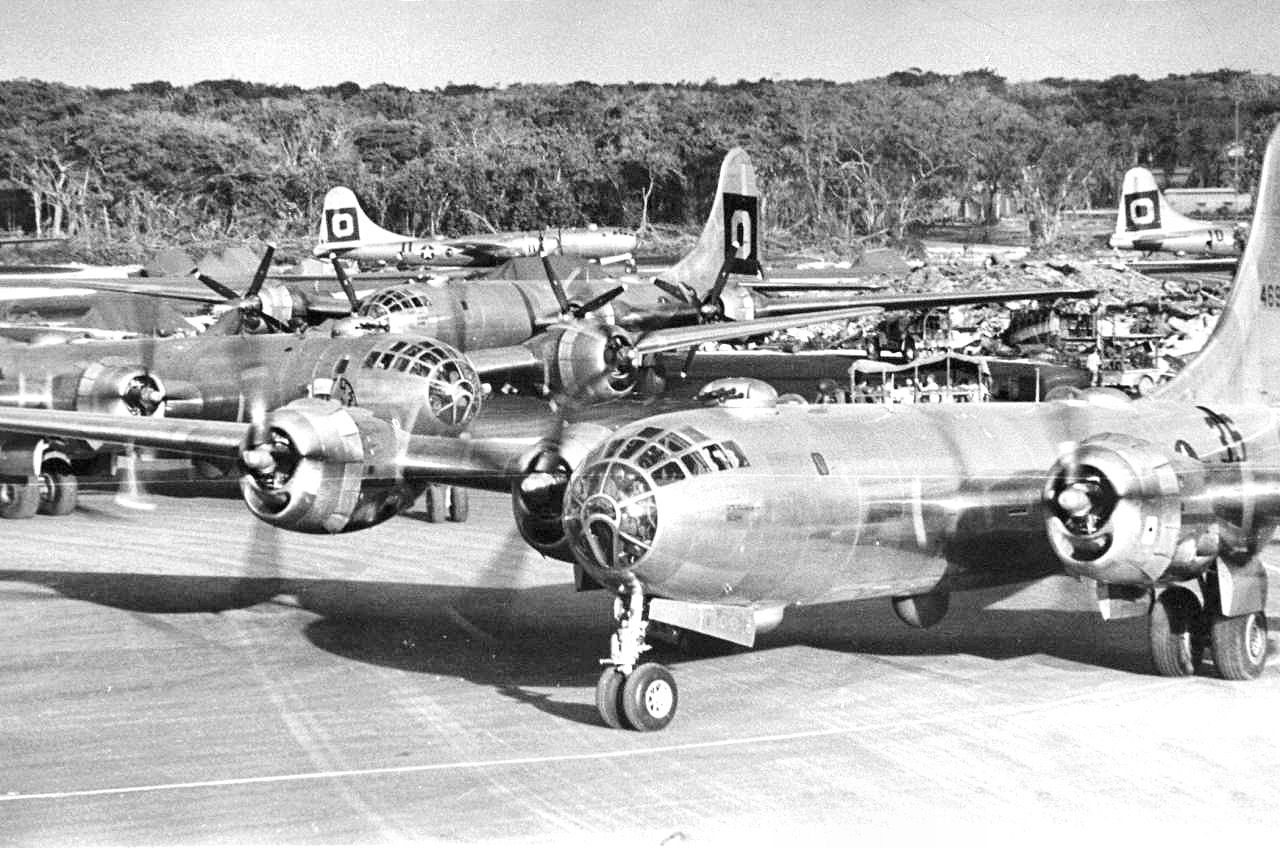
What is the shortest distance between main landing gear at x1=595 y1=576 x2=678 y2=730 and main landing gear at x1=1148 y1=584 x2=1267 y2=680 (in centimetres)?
653

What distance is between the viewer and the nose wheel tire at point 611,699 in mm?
18688

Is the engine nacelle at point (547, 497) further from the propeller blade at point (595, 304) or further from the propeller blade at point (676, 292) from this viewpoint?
the propeller blade at point (676, 292)

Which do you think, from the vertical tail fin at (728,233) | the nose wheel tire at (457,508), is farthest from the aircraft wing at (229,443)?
the vertical tail fin at (728,233)

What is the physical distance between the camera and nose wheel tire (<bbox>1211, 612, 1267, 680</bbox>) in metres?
20.8

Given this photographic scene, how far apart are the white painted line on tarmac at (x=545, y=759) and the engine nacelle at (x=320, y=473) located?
5.79 meters

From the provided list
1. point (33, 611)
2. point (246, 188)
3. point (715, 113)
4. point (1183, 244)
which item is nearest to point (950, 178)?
point (715, 113)

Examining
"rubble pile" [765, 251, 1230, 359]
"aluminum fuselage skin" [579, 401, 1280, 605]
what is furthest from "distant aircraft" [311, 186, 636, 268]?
"aluminum fuselage skin" [579, 401, 1280, 605]

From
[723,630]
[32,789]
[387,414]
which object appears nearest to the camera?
[32,789]

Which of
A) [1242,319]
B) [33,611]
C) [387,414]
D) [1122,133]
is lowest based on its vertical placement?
[33,611]

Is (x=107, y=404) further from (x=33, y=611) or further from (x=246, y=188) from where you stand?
(x=246, y=188)

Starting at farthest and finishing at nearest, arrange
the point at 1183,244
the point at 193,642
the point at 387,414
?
1. the point at 1183,244
2. the point at 387,414
3. the point at 193,642

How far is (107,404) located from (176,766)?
65.5 feet

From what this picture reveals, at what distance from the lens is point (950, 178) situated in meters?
140

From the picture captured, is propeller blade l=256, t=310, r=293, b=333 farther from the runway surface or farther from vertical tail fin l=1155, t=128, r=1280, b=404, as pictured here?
vertical tail fin l=1155, t=128, r=1280, b=404
